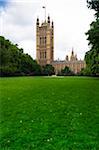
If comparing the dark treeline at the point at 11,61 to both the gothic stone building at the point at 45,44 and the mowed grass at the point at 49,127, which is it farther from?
the gothic stone building at the point at 45,44

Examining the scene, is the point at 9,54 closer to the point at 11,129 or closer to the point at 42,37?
Answer: the point at 11,129

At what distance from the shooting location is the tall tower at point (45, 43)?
566 ft

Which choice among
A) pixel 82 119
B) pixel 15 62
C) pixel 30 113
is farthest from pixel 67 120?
pixel 15 62

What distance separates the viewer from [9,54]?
7200cm

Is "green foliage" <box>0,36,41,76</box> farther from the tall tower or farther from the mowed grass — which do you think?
the tall tower

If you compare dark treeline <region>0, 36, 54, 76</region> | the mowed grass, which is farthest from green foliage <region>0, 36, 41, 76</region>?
the mowed grass

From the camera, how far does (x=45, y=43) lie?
175 meters

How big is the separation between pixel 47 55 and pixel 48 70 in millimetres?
34018

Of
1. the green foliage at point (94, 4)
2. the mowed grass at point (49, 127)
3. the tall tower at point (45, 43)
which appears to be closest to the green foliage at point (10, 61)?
the green foliage at point (94, 4)

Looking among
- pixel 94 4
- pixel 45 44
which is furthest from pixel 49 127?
pixel 45 44

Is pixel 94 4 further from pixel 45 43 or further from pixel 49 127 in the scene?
pixel 45 43

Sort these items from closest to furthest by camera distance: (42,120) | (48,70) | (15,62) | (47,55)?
(42,120) → (15,62) → (48,70) → (47,55)

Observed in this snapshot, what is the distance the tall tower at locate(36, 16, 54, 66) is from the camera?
172500 mm

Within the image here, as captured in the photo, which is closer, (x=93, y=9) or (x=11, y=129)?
(x=11, y=129)
